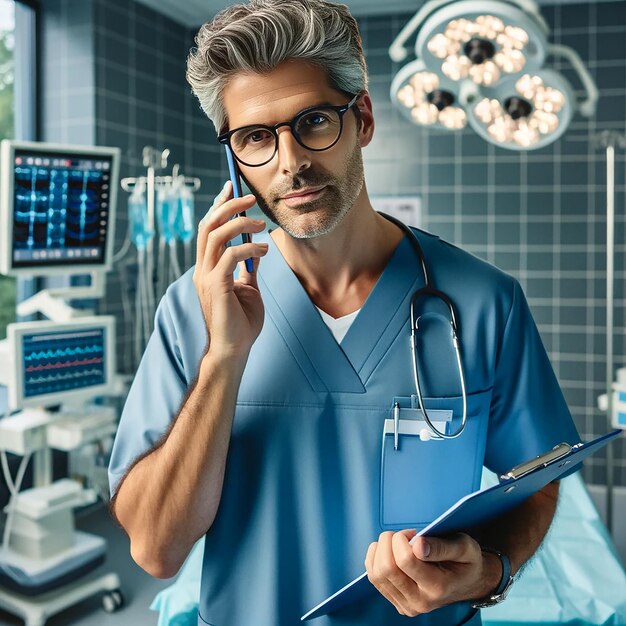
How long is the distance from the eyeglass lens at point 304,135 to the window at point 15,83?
2765 mm

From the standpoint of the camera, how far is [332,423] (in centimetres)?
102

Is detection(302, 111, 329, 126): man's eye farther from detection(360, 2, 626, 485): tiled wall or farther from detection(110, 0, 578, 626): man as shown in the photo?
detection(360, 2, 626, 485): tiled wall

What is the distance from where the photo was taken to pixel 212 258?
961 millimetres

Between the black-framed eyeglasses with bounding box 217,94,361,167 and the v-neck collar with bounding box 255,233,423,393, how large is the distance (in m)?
0.19

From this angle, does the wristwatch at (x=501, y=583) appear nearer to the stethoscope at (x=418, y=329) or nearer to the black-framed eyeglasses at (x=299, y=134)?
the stethoscope at (x=418, y=329)

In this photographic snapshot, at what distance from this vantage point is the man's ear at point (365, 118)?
1.08m

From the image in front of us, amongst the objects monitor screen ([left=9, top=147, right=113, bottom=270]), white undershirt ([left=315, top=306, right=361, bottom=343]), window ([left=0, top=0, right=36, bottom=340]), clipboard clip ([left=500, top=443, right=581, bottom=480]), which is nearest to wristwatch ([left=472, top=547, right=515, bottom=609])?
clipboard clip ([left=500, top=443, right=581, bottom=480])

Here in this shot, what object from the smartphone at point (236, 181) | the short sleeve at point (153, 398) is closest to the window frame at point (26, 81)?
the short sleeve at point (153, 398)

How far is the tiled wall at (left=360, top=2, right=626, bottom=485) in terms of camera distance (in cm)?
399

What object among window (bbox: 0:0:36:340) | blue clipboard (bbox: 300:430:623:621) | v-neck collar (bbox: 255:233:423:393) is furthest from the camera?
window (bbox: 0:0:36:340)

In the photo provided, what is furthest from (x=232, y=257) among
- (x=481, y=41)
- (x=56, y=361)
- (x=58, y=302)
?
(x=58, y=302)

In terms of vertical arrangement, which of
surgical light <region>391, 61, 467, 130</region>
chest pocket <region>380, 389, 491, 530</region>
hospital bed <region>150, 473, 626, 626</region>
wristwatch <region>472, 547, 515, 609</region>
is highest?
surgical light <region>391, 61, 467, 130</region>

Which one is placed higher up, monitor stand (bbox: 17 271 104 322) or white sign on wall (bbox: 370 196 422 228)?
white sign on wall (bbox: 370 196 422 228)

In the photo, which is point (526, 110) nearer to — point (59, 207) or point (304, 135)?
point (304, 135)
